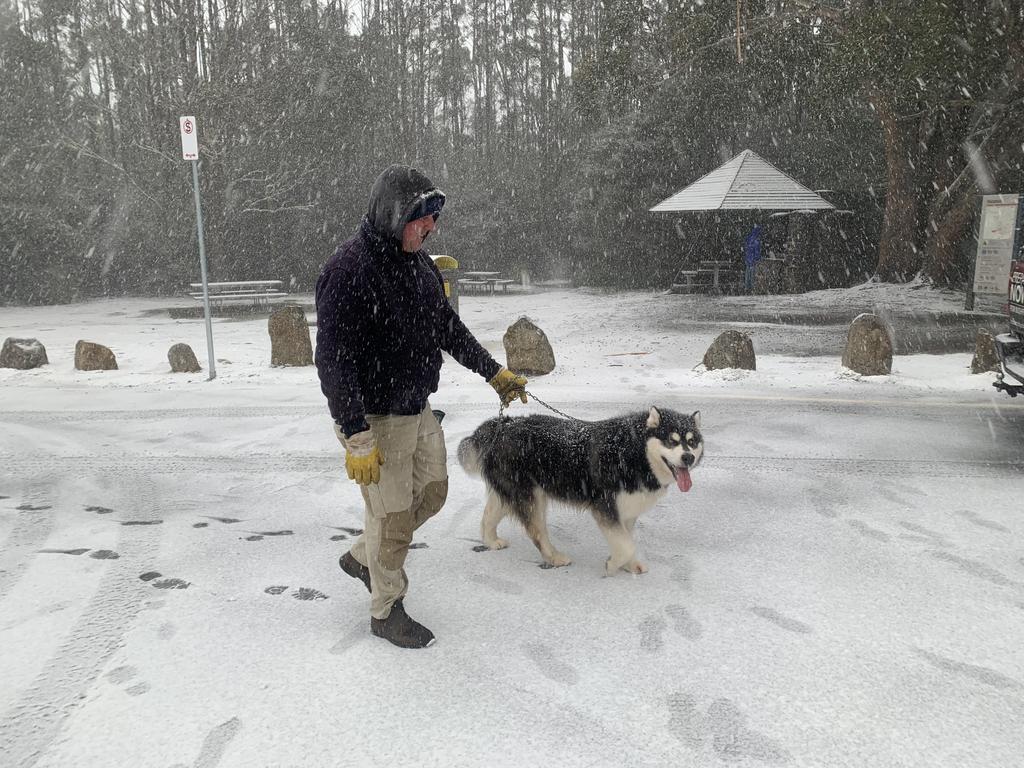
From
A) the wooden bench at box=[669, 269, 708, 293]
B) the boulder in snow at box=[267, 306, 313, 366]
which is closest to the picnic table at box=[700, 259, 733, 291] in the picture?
the wooden bench at box=[669, 269, 708, 293]

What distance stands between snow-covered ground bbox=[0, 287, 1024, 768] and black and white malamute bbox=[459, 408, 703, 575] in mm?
322

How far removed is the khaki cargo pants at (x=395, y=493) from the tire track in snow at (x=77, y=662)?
3.68 ft

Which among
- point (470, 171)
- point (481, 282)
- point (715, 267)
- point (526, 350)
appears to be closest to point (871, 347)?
point (526, 350)

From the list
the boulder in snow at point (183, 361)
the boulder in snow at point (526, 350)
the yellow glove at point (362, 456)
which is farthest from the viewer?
the boulder in snow at point (183, 361)

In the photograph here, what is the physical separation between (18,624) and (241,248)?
2202 centimetres

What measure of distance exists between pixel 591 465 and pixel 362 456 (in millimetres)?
1208

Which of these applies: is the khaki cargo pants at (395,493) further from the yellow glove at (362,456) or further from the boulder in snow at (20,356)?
the boulder in snow at (20,356)

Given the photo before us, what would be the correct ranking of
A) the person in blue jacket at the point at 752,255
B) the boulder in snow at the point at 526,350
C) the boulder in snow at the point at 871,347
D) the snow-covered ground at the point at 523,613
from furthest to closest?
1. the person in blue jacket at the point at 752,255
2. the boulder in snow at the point at 526,350
3. the boulder in snow at the point at 871,347
4. the snow-covered ground at the point at 523,613

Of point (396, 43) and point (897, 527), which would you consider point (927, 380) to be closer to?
point (897, 527)

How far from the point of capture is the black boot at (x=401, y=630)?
10.6 feet

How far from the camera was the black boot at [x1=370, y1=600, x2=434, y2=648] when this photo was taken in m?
3.23

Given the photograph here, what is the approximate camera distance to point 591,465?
3.68 meters

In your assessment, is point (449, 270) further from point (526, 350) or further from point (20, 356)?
point (20, 356)

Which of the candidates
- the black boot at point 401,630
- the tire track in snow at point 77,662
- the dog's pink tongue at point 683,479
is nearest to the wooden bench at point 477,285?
the tire track in snow at point 77,662
